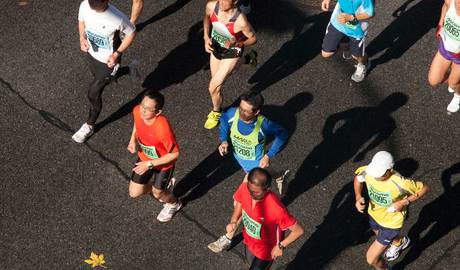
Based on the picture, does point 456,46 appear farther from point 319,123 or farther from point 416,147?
point 319,123

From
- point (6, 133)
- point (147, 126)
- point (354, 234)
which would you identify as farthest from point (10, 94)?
point (354, 234)

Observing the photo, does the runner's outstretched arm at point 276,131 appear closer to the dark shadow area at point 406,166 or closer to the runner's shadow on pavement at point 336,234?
the runner's shadow on pavement at point 336,234

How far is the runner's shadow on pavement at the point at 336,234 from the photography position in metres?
7.98

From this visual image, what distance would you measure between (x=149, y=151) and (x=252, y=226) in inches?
57.5

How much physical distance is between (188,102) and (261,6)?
82.9 inches

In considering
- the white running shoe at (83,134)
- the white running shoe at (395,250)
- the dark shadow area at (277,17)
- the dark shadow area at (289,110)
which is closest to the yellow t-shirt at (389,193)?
the white running shoe at (395,250)

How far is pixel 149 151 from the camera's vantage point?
24.8 feet

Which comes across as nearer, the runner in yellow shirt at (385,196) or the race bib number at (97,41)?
the runner in yellow shirt at (385,196)

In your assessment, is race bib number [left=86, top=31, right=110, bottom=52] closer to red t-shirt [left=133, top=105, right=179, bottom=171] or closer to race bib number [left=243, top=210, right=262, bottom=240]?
red t-shirt [left=133, top=105, right=179, bottom=171]

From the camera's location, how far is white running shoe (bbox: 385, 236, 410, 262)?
7781 millimetres

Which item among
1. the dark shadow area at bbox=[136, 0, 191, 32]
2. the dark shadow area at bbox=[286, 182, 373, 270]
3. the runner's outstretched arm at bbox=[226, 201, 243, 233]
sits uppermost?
the runner's outstretched arm at bbox=[226, 201, 243, 233]

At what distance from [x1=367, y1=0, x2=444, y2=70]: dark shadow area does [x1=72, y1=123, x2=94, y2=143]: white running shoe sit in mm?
3803

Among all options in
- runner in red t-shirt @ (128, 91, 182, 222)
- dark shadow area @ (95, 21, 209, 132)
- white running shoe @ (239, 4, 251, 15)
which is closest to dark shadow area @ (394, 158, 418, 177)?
runner in red t-shirt @ (128, 91, 182, 222)

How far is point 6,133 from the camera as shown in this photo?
9227 mm
